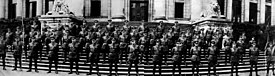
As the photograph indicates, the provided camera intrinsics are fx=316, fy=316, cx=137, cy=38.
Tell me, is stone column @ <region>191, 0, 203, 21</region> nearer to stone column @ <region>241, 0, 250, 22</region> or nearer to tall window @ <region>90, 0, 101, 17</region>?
stone column @ <region>241, 0, 250, 22</region>

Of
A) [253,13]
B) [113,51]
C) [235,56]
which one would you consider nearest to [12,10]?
[113,51]

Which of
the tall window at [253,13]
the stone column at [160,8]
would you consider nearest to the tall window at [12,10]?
the stone column at [160,8]

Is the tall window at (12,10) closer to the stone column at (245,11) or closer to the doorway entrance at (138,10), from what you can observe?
the doorway entrance at (138,10)

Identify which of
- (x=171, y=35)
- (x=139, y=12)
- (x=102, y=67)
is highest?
(x=139, y=12)

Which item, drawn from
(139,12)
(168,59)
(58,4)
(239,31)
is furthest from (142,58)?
(239,31)

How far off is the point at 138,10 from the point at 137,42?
1561 cm

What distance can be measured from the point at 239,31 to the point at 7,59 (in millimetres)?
24963

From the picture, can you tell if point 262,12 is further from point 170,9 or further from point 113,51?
point 113,51

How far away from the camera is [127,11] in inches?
1362

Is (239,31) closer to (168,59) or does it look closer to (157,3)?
(157,3)

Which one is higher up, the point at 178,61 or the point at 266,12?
the point at 266,12

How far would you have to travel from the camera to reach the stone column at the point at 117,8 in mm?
33812

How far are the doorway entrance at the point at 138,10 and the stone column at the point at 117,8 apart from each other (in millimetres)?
1443

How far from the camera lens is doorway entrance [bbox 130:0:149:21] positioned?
1374 inches
